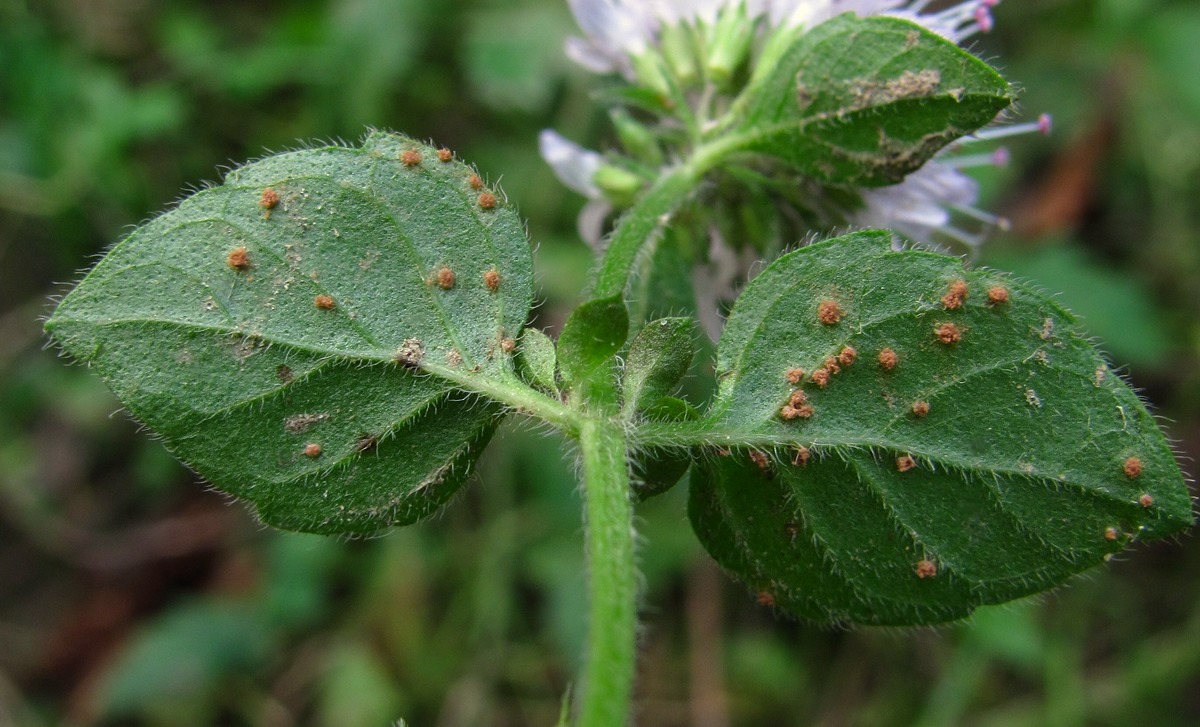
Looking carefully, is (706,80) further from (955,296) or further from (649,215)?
(955,296)

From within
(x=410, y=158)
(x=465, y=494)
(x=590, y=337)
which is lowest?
(x=465, y=494)

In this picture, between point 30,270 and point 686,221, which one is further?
point 30,270

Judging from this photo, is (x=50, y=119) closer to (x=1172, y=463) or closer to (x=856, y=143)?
(x=856, y=143)

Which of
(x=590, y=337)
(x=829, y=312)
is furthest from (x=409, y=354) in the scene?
→ (x=829, y=312)

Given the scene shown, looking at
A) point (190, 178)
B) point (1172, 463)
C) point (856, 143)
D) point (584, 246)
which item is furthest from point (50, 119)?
point (1172, 463)

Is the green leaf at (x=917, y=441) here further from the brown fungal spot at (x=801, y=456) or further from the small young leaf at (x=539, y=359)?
the small young leaf at (x=539, y=359)
